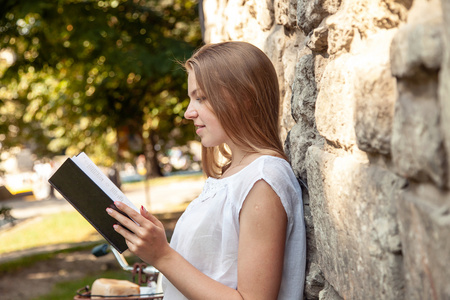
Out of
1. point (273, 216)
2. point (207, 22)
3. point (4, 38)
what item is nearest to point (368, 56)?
point (273, 216)

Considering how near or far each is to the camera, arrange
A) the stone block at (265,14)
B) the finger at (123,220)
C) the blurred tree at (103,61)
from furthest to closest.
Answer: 1. the blurred tree at (103,61)
2. the stone block at (265,14)
3. the finger at (123,220)

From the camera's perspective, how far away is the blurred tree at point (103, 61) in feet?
17.7

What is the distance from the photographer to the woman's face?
1.74m

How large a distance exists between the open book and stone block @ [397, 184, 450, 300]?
3.15 ft

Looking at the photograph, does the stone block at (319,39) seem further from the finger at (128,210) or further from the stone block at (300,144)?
the finger at (128,210)

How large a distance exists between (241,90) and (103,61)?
507 centimetres

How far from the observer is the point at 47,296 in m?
5.76

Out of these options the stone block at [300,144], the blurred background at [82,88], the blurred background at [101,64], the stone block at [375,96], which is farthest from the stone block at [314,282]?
the blurred background at [101,64]

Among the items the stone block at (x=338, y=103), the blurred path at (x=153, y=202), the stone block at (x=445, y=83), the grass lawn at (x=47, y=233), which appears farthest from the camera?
the blurred path at (x=153, y=202)

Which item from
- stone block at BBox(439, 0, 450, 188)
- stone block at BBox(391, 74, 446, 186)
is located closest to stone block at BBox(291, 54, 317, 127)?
stone block at BBox(391, 74, 446, 186)

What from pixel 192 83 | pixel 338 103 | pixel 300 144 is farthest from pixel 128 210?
pixel 338 103

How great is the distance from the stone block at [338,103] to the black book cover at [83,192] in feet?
2.37

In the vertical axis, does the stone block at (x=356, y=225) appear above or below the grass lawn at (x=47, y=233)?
above

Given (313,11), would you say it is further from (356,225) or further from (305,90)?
(356,225)
